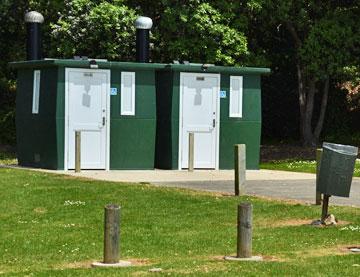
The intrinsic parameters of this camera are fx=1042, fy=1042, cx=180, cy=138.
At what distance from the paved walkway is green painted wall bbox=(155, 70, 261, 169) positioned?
2.25ft

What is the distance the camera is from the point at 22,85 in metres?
26.7

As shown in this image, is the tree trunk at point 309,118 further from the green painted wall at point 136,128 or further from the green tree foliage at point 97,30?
the green painted wall at point 136,128

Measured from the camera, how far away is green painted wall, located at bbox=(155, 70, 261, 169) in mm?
25984

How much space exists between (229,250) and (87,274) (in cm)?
257

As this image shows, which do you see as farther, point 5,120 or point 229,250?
point 5,120

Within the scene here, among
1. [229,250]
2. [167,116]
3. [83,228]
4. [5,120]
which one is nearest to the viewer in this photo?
[229,250]

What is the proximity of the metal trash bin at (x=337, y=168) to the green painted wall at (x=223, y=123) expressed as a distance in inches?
444

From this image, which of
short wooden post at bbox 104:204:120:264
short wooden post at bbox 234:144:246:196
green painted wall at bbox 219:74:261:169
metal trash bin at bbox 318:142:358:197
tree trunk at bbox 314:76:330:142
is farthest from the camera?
tree trunk at bbox 314:76:330:142

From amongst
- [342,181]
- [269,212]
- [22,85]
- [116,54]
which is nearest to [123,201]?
[269,212]

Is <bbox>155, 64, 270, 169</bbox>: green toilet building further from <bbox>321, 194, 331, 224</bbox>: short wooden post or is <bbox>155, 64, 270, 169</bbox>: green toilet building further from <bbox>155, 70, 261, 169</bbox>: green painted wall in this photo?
<bbox>321, 194, 331, 224</bbox>: short wooden post

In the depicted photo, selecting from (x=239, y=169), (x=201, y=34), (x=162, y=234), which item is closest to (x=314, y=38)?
(x=201, y=34)

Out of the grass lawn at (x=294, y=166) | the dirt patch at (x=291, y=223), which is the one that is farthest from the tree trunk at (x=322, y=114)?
the dirt patch at (x=291, y=223)

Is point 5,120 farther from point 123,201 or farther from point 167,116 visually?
point 123,201

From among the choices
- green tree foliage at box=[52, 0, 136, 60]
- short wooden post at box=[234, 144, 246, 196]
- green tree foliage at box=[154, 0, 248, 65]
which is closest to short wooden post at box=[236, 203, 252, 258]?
short wooden post at box=[234, 144, 246, 196]
